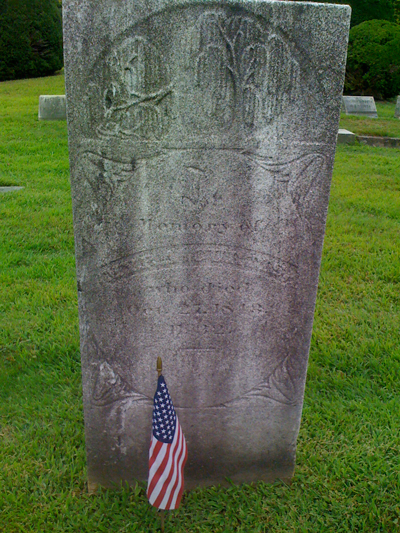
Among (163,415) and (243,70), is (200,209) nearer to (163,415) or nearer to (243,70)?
(243,70)

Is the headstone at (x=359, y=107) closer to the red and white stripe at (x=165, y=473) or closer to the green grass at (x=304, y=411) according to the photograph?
the green grass at (x=304, y=411)

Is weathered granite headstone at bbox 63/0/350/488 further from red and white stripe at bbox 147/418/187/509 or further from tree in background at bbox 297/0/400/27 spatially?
tree in background at bbox 297/0/400/27

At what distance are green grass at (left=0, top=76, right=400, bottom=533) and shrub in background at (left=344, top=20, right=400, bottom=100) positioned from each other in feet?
35.7

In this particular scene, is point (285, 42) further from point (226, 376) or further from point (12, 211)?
point (12, 211)

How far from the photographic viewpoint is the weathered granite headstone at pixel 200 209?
1607 millimetres

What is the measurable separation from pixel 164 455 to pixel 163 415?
0.54 feet

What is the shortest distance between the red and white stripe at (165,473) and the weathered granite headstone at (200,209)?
0.20 meters

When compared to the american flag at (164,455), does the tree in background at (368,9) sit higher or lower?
higher

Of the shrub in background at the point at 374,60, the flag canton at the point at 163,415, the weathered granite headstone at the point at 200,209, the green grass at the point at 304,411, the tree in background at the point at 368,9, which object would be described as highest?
the tree in background at the point at 368,9

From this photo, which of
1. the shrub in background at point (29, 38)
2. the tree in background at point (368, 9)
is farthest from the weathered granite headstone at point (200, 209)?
the tree in background at point (368, 9)

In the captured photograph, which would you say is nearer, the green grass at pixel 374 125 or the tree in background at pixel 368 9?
the green grass at pixel 374 125

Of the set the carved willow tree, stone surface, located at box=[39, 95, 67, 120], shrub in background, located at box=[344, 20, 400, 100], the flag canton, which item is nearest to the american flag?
the flag canton

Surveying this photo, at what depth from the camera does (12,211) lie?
5.04 metres

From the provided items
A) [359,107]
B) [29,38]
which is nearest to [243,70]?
[359,107]
